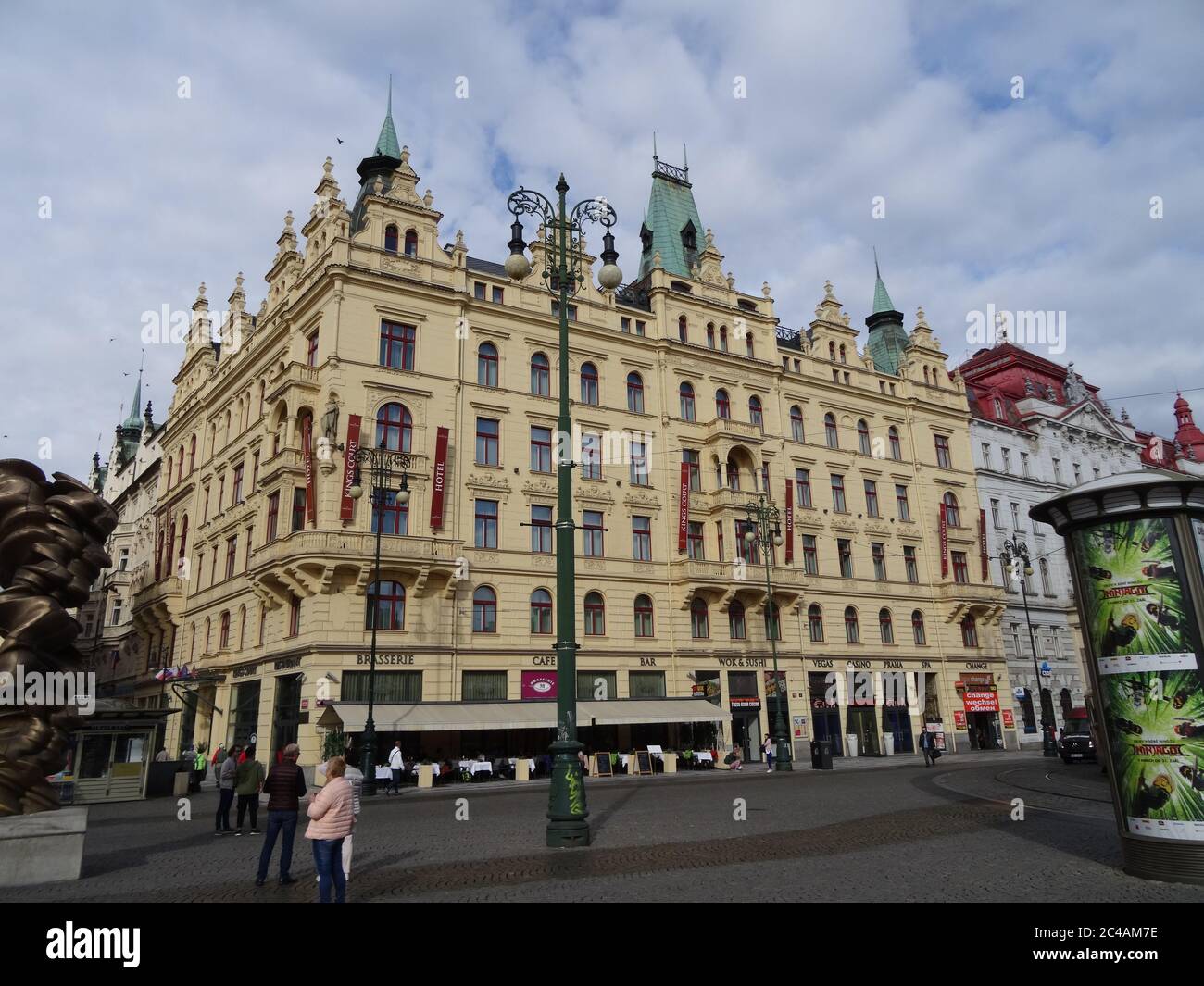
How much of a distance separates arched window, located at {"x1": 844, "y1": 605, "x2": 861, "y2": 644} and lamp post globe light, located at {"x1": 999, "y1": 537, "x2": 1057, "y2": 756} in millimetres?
8291

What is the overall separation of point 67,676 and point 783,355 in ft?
134

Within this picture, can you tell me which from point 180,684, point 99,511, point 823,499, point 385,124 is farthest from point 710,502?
point 99,511

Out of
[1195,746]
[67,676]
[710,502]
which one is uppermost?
[710,502]

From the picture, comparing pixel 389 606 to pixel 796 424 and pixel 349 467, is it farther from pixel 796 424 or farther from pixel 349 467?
pixel 796 424

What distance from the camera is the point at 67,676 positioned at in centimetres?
1275

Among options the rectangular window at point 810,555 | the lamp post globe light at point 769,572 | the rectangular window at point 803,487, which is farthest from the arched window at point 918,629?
the lamp post globe light at point 769,572

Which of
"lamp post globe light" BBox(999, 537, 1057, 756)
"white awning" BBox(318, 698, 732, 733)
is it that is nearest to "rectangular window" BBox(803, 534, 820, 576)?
"lamp post globe light" BBox(999, 537, 1057, 756)

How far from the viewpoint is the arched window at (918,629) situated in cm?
4772

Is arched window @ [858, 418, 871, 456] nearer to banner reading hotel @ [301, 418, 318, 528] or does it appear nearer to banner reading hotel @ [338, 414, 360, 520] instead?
banner reading hotel @ [338, 414, 360, 520]

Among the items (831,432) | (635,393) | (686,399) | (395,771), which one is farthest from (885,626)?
(395,771)

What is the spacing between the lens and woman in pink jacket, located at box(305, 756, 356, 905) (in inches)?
344

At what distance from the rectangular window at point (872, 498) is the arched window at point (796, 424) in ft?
18.0
